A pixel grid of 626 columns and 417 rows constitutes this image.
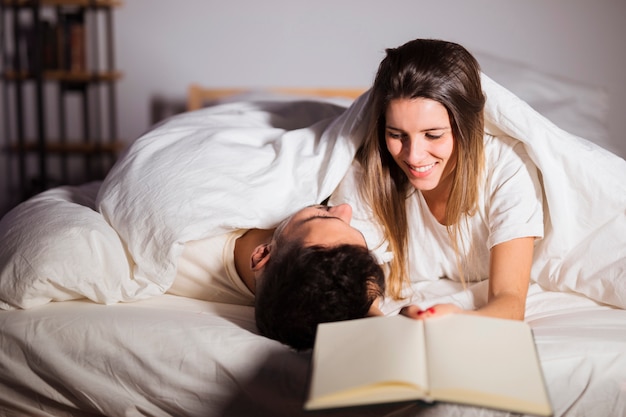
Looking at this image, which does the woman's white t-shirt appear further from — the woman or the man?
the man

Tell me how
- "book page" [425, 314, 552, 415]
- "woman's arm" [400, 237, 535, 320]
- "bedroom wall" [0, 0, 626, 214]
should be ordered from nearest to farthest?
"book page" [425, 314, 552, 415], "woman's arm" [400, 237, 535, 320], "bedroom wall" [0, 0, 626, 214]

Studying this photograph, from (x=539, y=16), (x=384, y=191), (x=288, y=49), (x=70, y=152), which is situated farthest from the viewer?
(x=70, y=152)

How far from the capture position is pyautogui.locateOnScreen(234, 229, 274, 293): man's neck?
1371mm

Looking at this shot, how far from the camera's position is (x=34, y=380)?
1.22m

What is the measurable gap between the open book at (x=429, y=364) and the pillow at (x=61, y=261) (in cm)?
55

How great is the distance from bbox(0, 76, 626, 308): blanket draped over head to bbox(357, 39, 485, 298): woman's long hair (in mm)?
63

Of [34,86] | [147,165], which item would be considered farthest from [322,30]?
[147,165]

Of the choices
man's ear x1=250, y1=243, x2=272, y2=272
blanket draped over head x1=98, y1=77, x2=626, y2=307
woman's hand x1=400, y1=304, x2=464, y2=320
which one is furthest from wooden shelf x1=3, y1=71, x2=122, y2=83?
woman's hand x1=400, y1=304, x2=464, y2=320

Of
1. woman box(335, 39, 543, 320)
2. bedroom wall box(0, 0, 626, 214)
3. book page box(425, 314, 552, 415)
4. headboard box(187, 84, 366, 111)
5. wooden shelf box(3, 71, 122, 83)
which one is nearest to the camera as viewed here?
book page box(425, 314, 552, 415)

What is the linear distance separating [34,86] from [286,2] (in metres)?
1.34

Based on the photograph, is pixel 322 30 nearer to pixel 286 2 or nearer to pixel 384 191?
pixel 286 2

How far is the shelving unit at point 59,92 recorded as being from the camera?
3361 millimetres

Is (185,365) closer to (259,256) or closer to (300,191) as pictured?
(259,256)

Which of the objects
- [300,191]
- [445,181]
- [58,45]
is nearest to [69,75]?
[58,45]
